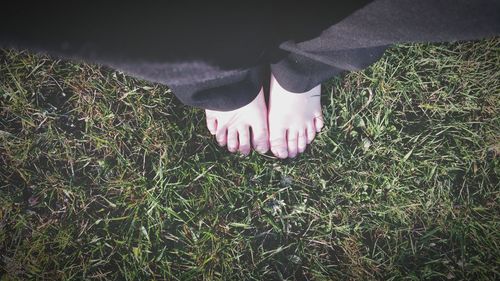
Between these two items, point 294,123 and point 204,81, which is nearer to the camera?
point 204,81

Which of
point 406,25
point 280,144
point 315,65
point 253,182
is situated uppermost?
point 406,25

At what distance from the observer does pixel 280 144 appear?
4.59ft

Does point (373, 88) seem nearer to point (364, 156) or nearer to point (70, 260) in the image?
point (364, 156)

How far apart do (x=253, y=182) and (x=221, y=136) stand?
0.20 m

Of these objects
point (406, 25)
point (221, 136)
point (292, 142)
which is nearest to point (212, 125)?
point (221, 136)

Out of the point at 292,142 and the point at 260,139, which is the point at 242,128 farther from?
the point at 292,142

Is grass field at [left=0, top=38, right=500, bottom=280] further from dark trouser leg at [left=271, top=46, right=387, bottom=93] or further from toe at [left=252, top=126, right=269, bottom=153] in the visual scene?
dark trouser leg at [left=271, top=46, right=387, bottom=93]

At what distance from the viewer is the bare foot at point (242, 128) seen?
1377mm

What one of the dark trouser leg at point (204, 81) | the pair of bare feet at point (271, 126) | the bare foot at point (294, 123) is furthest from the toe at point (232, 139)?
the dark trouser leg at point (204, 81)

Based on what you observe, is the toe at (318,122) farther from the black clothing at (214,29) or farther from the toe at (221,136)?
the black clothing at (214,29)

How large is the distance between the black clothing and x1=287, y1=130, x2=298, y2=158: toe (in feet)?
1.65

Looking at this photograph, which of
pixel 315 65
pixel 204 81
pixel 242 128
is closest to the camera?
pixel 204 81

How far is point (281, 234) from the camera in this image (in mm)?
1372

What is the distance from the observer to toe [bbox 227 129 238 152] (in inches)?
55.0
